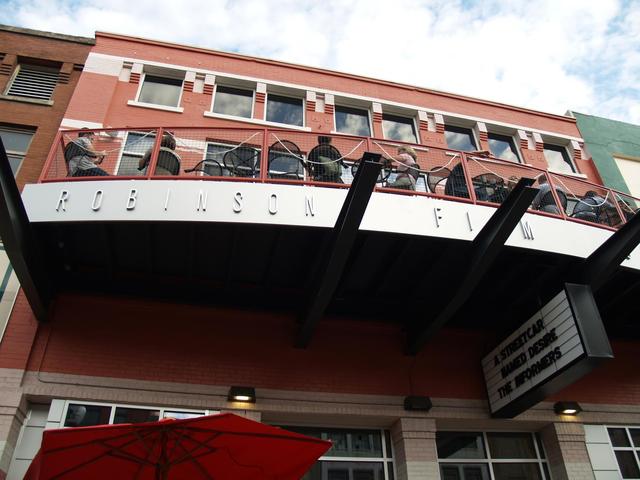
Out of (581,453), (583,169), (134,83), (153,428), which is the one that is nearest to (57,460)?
(153,428)

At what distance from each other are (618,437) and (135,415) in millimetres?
8349

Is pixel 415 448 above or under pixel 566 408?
under

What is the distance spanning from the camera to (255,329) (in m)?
9.35

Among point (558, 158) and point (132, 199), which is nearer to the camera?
point (132, 199)

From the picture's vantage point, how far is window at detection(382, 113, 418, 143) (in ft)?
47.5

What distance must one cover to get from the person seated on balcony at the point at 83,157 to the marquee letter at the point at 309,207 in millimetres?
2945

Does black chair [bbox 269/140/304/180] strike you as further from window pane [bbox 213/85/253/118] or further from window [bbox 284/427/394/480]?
window pane [bbox 213/85/253/118]

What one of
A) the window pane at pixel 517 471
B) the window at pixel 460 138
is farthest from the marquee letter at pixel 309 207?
the window at pixel 460 138

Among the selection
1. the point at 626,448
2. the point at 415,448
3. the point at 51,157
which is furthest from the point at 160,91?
the point at 626,448

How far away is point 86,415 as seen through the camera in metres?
8.02

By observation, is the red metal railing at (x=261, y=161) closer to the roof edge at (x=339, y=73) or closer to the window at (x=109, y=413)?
the window at (x=109, y=413)

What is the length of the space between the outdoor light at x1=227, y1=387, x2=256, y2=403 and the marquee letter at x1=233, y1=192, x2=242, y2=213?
9.63 feet

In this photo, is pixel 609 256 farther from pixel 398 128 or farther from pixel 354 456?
pixel 398 128

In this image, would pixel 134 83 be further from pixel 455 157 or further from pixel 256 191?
pixel 455 157
